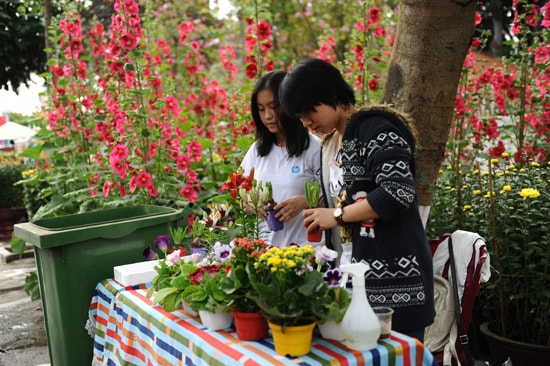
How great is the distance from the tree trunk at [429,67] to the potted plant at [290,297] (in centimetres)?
172

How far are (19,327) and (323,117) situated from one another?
14.3ft

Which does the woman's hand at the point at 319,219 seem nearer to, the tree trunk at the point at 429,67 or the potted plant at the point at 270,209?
the potted plant at the point at 270,209

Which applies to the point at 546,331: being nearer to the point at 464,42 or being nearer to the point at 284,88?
the point at 464,42

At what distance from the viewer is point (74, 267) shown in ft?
9.43

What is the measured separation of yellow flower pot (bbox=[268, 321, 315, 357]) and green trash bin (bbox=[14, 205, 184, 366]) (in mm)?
1474

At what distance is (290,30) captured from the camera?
14.4 meters

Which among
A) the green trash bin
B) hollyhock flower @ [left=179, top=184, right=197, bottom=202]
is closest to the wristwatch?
the green trash bin

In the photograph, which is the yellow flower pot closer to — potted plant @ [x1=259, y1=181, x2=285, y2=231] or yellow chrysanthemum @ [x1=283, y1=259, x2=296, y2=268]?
yellow chrysanthemum @ [x1=283, y1=259, x2=296, y2=268]

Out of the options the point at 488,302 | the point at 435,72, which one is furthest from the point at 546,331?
the point at 435,72

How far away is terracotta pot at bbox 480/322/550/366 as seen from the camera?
10.6ft

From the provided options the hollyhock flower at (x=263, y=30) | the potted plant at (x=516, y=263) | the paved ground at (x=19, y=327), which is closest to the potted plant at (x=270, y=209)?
the potted plant at (x=516, y=263)

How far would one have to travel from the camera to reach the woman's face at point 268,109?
2.83m

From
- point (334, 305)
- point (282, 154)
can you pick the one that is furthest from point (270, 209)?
point (334, 305)

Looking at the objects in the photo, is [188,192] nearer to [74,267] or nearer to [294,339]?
[74,267]
